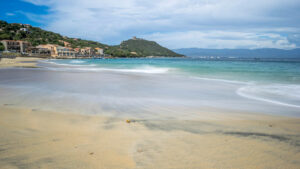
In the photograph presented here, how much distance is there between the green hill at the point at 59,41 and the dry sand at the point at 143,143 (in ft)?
300

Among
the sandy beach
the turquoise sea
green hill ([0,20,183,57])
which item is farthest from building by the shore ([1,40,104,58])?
the sandy beach

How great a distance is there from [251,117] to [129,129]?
3080 millimetres

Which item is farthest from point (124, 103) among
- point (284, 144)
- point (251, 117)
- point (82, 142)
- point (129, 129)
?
point (284, 144)

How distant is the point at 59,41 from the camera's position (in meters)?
117

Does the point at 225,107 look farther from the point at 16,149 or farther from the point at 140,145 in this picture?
the point at 16,149

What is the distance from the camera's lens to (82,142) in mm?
2738

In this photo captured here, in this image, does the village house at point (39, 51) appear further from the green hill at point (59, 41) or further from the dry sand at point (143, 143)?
the dry sand at point (143, 143)

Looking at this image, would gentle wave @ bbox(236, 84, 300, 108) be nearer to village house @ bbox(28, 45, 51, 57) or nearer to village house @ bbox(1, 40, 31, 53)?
village house @ bbox(28, 45, 51, 57)

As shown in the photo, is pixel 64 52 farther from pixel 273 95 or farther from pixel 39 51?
pixel 273 95

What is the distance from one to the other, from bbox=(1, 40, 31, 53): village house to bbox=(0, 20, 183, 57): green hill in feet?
21.7

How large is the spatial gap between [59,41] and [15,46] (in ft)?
123

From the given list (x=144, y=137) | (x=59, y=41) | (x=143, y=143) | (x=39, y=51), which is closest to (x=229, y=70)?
(x=144, y=137)

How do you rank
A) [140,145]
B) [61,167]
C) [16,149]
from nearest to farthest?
[61,167] < [16,149] < [140,145]

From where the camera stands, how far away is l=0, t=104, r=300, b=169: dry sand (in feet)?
7.34
